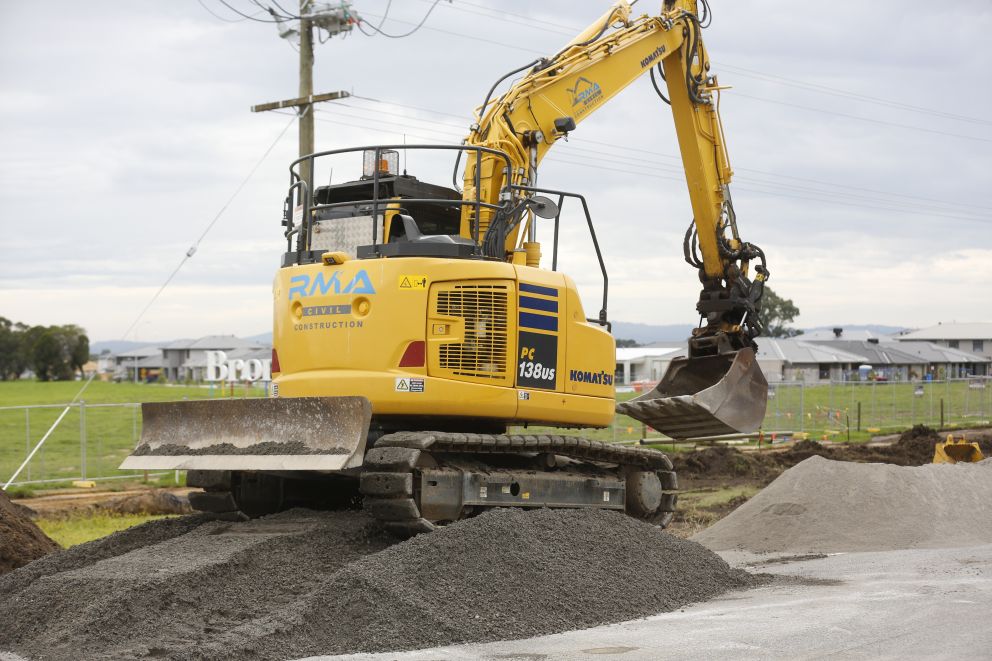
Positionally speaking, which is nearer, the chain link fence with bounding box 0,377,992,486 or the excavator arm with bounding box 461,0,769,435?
the excavator arm with bounding box 461,0,769,435

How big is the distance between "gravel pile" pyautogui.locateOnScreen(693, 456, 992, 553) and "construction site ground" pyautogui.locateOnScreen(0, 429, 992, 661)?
6.01ft

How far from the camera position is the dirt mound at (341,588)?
316 inches

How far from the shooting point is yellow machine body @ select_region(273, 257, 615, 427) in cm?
991

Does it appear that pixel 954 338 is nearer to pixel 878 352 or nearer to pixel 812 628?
pixel 878 352

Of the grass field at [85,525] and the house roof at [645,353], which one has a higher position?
the house roof at [645,353]

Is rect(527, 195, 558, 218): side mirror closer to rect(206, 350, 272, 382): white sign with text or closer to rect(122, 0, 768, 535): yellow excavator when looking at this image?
rect(122, 0, 768, 535): yellow excavator

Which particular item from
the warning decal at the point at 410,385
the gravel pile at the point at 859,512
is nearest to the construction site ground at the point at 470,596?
the warning decal at the point at 410,385

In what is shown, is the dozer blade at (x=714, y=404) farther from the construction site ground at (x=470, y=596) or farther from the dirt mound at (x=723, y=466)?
the dirt mound at (x=723, y=466)

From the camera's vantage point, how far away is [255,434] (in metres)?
10.2

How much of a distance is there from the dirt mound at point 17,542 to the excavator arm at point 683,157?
226 inches

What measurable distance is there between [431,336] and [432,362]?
227 mm

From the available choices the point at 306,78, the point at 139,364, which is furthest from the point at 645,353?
the point at 306,78

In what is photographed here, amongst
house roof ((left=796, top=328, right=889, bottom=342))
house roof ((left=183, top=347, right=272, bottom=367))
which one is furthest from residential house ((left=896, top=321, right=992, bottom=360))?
house roof ((left=183, top=347, right=272, bottom=367))

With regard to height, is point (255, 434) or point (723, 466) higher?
point (255, 434)
